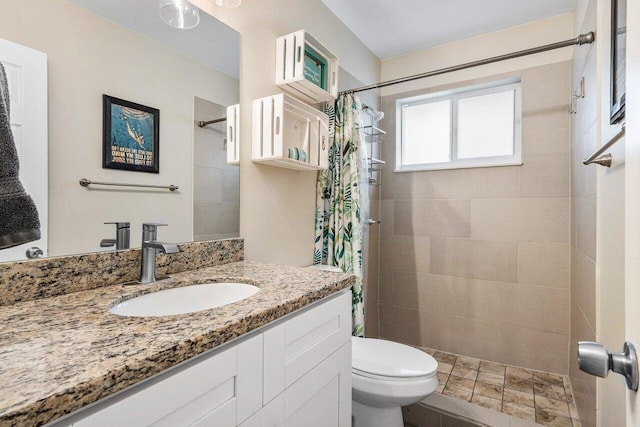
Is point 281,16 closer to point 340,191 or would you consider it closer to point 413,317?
point 340,191

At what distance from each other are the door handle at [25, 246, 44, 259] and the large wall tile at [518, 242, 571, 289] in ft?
8.52

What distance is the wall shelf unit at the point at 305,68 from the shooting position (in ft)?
5.32

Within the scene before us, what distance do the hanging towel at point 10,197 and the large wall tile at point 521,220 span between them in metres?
2.49

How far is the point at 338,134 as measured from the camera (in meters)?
2.07

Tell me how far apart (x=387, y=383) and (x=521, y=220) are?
1.58 metres

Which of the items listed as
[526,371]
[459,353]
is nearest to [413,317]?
[459,353]

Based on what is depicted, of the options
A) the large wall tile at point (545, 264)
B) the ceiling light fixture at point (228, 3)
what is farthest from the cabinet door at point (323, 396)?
the large wall tile at point (545, 264)

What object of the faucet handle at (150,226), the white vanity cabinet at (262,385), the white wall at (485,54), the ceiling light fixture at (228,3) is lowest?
the white vanity cabinet at (262,385)

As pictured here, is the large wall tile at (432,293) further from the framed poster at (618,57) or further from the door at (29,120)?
the door at (29,120)

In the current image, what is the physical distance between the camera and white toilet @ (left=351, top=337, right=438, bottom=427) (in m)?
1.40

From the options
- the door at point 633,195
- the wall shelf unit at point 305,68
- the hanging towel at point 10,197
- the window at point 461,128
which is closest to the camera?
the door at point 633,195

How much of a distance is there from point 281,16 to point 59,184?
1.37m

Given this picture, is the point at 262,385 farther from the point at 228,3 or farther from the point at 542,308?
the point at 542,308

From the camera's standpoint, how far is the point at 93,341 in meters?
0.60
